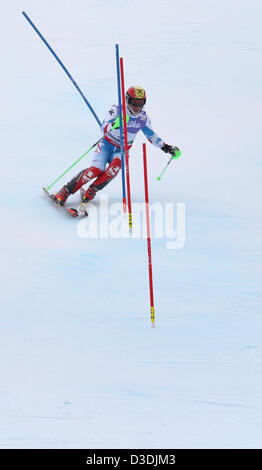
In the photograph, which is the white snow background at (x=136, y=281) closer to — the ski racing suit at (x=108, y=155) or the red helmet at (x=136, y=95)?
the ski racing suit at (x=108, y=155)

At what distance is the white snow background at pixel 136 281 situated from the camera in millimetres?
3514

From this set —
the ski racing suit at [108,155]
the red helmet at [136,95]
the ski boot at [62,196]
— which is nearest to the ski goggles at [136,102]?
the red helmet at [136,95]

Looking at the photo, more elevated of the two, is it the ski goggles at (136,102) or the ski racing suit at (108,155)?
the ski goggles at (136,102)

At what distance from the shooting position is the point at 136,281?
4.81 metres

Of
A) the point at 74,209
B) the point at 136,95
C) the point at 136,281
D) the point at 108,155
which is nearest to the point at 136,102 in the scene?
the point at 136,95

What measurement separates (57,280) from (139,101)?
1.62m

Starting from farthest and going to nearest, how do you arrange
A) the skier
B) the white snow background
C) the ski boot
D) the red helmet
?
the ski boot
the skier
the red helmet
the white snow background

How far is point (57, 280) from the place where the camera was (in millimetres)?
4777

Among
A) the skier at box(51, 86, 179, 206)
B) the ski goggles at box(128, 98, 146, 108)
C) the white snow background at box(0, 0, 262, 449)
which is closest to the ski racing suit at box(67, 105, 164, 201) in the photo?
the skier at box(51, 86, 179, 206)

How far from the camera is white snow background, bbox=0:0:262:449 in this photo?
3.51m

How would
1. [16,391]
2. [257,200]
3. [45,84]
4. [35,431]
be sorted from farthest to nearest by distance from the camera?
[45,84], [257,200], [16,391], [35,431]

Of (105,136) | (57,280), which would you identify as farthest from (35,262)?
(105,136)

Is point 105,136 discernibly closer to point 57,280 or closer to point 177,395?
point 57,280

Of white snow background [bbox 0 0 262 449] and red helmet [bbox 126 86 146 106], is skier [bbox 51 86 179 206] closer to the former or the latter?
red helmet [bbox 126 86 146 106]
